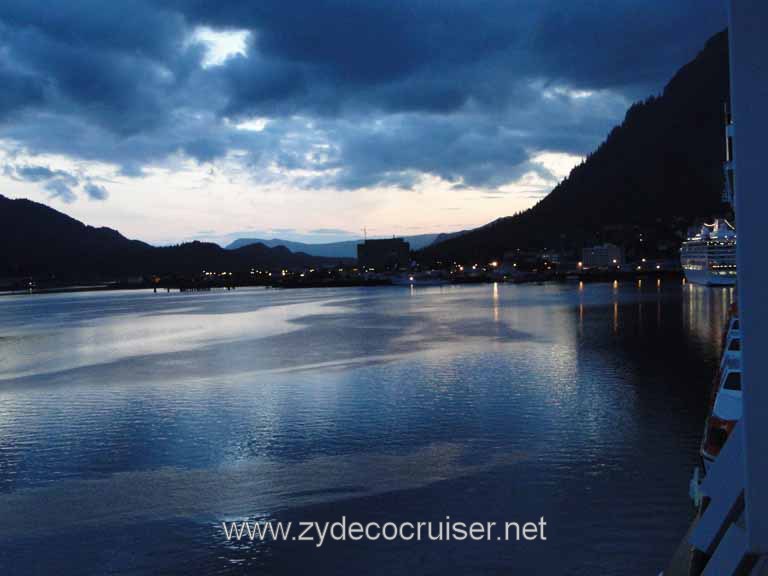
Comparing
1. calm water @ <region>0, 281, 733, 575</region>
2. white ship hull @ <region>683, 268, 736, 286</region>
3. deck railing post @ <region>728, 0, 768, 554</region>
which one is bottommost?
calm water @ <region>0, 281, 733, 575</region>

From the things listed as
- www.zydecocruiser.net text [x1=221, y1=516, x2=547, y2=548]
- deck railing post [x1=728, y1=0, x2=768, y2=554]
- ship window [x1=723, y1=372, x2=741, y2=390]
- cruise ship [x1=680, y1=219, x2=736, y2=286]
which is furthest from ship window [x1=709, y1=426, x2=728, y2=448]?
cruise ship [x1=680, y1=219, x2=736, y2=286]

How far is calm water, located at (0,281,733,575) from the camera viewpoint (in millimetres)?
10844

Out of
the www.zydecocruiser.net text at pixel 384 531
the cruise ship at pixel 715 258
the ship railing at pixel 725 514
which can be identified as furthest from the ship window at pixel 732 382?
the cruise ship at pixel 715 258

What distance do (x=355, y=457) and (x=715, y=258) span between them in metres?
105

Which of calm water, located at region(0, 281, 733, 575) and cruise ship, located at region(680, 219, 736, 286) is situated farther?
cruise ship, located at region(680, 219, 736, 286)

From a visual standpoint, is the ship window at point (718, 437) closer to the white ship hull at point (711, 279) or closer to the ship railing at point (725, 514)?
the ship railing at point (725, 514)

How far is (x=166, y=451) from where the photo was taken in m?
17.6

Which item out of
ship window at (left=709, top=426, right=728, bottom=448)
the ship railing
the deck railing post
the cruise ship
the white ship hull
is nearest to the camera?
the deck railing post

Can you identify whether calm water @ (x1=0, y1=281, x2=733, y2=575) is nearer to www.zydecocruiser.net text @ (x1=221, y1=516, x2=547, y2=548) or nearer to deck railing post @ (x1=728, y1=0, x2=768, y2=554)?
www.zydecocruiser.net text @ (x1=221, y1=516, x2=547, y2=548)

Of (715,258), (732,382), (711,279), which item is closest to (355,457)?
(732,382)

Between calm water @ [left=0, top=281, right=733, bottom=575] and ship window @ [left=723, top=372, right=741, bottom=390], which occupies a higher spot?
ship window @ [left=723, top=372, right=741, bottom=390]

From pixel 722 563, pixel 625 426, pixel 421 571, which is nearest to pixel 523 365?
pixel 625 426

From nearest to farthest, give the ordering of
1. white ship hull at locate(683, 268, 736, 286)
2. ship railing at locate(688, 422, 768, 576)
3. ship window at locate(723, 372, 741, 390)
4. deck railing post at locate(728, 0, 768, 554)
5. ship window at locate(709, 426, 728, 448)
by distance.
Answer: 1. deck railing post at locate(728, 0, 768, 554)
2. ship railing at locate(688, 422, 768, 576)
3. ship window at locate(709, 426, 728, 448)
4. ship window at locate(723, 372, 741, 390)
5. white ship hull at locate(683, 268, 736, 286)

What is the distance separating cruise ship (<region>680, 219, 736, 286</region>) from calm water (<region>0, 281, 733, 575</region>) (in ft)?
246
